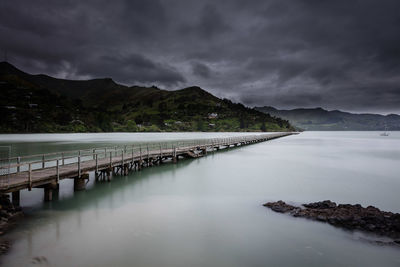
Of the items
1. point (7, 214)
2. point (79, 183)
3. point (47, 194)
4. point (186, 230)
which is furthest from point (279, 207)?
point (7, 214)

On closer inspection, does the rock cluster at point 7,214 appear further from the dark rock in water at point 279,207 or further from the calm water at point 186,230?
the dark rock in water at point 279,207

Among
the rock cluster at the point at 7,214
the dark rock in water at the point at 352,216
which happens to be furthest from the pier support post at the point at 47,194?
the dark rock in water at the point at 352,216

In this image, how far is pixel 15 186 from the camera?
11.6 meters

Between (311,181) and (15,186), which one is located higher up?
(15,186)

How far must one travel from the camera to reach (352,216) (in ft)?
38.1

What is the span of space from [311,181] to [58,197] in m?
20.4

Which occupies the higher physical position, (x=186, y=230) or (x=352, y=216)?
(x=352, y=216)

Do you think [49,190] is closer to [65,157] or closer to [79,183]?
[79,183]

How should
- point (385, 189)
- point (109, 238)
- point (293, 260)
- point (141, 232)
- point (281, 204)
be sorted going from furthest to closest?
point (385, 189) → point (281, 204) → point (141, 232) → point (109, 238) → point (293, 260)

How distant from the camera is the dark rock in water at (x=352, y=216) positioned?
10.5 metres

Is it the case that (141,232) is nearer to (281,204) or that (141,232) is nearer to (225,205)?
(225,205)

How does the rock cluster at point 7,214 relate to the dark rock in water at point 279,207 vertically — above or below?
above

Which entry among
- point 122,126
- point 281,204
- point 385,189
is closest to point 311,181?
point 385,189

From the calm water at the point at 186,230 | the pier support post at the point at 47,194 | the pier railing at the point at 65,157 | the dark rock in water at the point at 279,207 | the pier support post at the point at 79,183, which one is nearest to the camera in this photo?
the calm water at the point at 186,230
